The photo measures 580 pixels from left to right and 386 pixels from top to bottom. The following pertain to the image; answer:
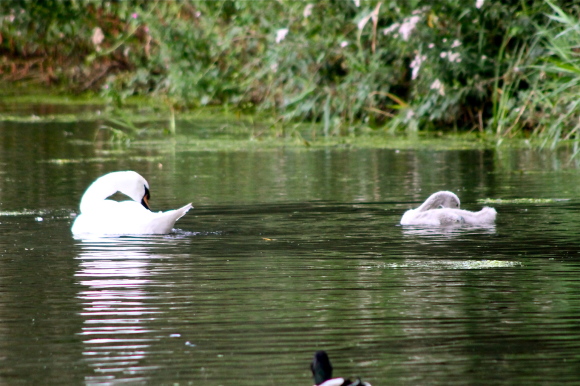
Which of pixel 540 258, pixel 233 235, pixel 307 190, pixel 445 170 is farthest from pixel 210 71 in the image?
pixel 540 258

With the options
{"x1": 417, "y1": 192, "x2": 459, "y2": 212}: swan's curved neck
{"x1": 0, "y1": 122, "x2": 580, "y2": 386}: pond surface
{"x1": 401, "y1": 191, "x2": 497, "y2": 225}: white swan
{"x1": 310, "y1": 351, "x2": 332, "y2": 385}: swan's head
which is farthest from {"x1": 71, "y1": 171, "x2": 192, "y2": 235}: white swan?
{"x1": 310, "y1": 351, "x2": 332, "y2": 385}: swan's head

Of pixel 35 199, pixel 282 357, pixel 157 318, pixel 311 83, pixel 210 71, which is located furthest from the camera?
pixel 210 71

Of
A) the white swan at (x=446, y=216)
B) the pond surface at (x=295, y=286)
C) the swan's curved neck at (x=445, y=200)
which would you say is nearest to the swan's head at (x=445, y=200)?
the swan's curved neck at (x=445, y=200)

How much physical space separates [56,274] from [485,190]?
4.60 meters

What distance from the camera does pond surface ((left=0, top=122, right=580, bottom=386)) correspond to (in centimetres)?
427

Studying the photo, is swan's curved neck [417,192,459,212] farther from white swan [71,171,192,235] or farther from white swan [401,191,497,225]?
white swan [71,171,192,235]

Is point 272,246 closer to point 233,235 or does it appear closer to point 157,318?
point 233,235

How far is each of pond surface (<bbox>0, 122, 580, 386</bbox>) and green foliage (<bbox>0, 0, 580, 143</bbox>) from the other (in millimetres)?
3593

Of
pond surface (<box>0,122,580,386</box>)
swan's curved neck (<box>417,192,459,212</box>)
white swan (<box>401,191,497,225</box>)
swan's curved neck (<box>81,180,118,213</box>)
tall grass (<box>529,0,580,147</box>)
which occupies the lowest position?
pond surface (<box>0,122,580,386</box>)

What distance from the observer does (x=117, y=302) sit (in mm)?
5402

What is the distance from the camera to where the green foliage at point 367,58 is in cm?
1420

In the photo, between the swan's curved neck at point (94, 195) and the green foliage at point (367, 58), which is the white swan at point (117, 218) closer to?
the swan's curved neck at point (94, 195)

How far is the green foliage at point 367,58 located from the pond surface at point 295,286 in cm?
359

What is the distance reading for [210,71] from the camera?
61.4 ft
